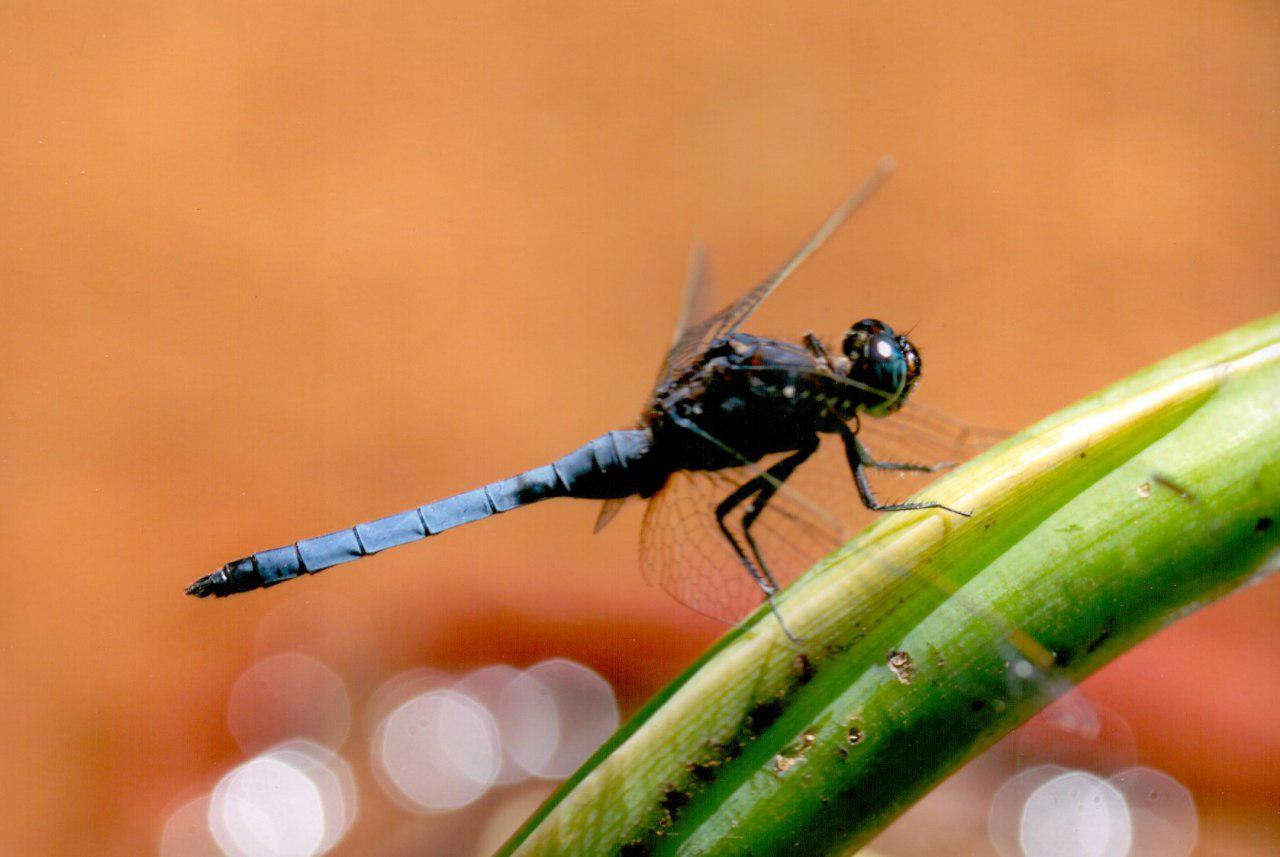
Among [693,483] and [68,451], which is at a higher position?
[68,451]

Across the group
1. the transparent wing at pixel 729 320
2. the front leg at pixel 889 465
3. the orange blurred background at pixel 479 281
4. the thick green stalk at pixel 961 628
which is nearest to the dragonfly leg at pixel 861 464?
the front leg at pixel 889 465

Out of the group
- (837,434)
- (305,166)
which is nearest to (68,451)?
(305,166)

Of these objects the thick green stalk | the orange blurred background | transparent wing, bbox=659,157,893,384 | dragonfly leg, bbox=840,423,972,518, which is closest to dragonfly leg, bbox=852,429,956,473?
dragonfly leg, bbox=840,423,972,518

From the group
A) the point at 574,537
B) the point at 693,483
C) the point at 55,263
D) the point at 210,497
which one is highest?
the point at 55,263

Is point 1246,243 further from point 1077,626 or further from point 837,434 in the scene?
point 1077,626

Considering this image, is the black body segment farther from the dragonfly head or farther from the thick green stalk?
the thick green stalk

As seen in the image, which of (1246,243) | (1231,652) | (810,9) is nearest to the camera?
(1231,652)
